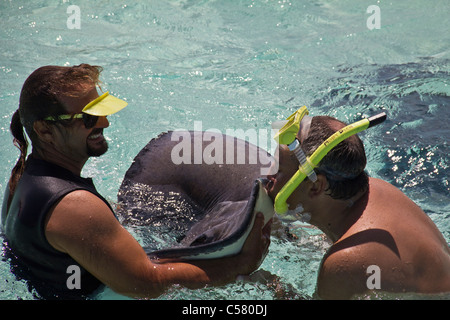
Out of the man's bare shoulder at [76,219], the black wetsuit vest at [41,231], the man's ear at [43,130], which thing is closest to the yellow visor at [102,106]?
the man's ear at [43,130]

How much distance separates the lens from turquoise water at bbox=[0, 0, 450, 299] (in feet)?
15.4

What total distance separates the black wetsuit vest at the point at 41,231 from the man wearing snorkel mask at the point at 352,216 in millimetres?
1000

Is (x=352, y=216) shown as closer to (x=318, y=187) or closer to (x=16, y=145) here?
(x=318, y=187)

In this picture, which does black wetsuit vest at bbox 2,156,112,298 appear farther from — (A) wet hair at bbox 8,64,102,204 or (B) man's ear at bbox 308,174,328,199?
(B) man's ear at bbox 308,174,328,199

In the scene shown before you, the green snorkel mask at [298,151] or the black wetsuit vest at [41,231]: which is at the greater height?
the green snorkel mask at [298,151]

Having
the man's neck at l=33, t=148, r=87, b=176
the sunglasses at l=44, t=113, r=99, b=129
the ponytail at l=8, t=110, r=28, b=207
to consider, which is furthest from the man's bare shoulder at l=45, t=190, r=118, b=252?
the ponytail at l=8, t=110, r=28, b=207

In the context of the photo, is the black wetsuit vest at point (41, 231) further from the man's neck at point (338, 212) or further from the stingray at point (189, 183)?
the man's neck at point (338, 212)

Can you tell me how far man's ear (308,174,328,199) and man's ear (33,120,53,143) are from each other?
4.44 feet

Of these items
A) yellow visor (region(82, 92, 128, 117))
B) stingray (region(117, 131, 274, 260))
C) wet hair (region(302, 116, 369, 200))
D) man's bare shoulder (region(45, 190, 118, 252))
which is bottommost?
stingray (region(117, 131, 274, 260))

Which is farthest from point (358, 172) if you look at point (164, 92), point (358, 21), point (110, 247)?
point (358, 21)

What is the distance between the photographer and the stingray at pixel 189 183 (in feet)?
11.9

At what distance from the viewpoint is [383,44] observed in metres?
7.46

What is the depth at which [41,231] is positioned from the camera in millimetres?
2643
